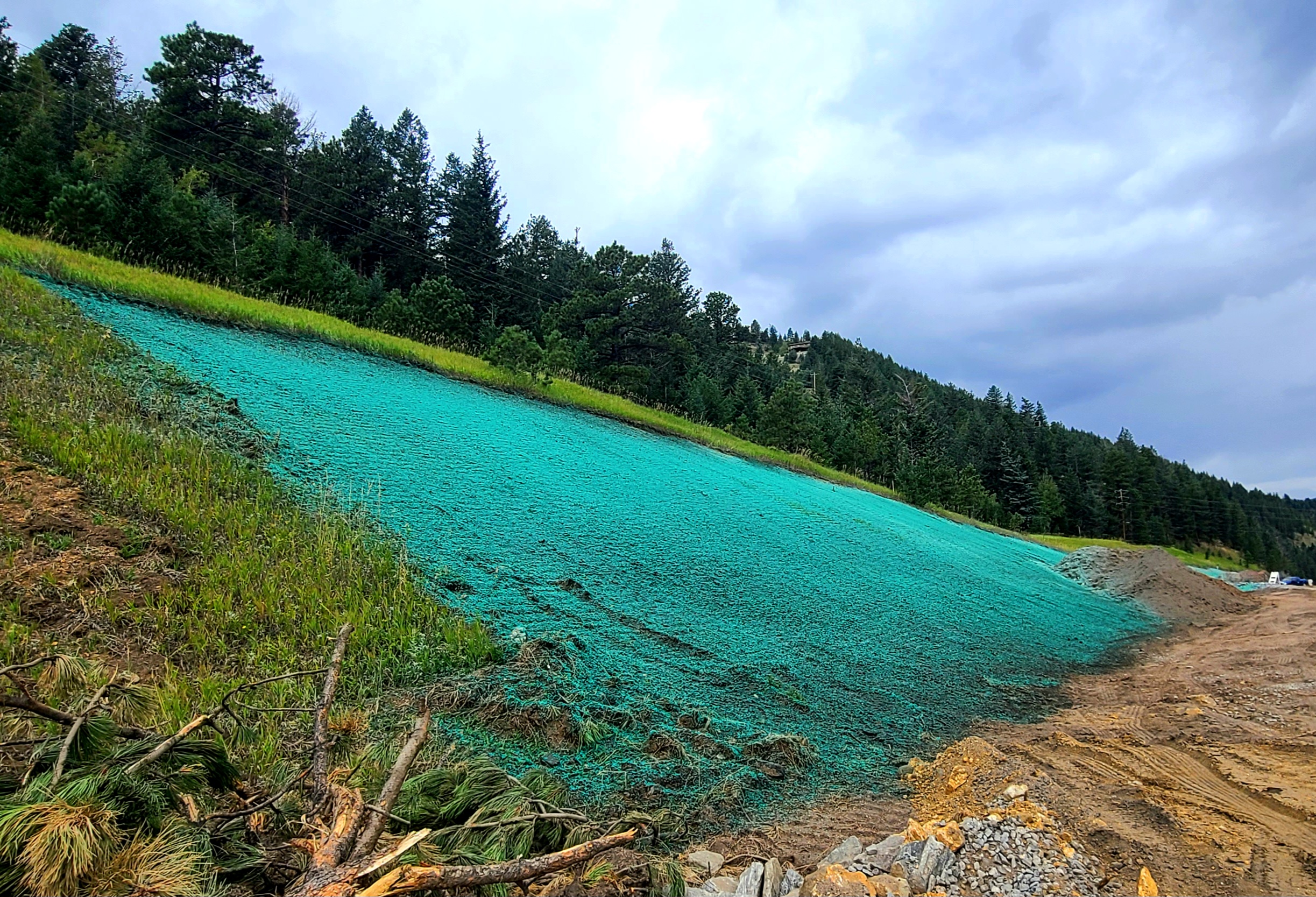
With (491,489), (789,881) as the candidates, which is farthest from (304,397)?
(789,881)

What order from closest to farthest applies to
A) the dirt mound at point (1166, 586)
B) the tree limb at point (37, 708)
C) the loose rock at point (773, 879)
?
the tree limb at point (37, 708) < the loose rock at point (773, 879) < the dirt mound at point (1166, 586)

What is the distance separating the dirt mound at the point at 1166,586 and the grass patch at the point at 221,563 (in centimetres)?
1291

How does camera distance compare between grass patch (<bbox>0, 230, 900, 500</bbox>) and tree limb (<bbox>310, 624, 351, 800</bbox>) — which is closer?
tree limb (<bbox>310, 624, 351, 800</bbox>)

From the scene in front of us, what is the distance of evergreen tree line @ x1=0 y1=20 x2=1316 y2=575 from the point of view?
1548 cm

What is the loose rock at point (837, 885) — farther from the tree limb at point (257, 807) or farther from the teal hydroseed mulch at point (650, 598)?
the tree limb at point (257, 807)

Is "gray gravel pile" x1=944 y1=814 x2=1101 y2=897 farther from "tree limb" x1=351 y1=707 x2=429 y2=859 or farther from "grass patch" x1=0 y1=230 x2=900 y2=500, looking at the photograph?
"grass patch" x1=0 y1=230 x2=900 y2=500

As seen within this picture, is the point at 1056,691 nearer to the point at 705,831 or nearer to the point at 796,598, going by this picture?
the point at 796,598

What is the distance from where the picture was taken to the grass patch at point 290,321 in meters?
8.20

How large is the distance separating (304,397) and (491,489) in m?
2.84

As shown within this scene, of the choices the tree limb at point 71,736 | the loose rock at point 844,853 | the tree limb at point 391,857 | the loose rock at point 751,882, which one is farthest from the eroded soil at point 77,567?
the loose rock at point 844,853

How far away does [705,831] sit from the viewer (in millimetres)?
2844

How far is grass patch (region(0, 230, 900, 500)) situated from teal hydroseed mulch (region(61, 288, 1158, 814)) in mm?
426

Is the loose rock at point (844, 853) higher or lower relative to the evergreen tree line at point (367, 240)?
lower

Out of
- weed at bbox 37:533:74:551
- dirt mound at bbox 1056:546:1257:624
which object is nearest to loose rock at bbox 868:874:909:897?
weed at bbox 37:533:74:551
